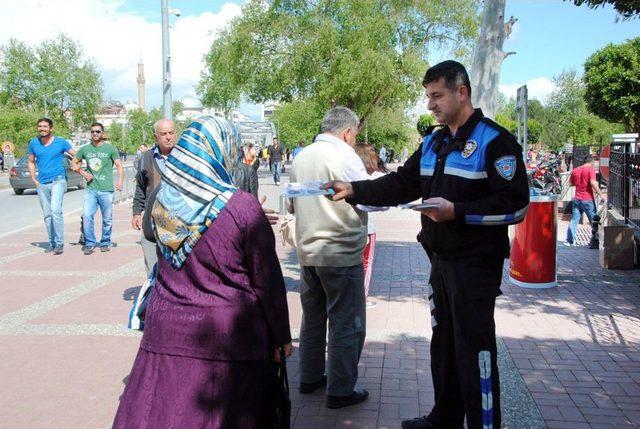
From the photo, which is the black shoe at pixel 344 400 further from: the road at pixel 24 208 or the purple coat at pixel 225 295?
the road at pixel 24 208

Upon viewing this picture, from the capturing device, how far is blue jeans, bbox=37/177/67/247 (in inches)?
364

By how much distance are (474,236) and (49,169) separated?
7925 mm

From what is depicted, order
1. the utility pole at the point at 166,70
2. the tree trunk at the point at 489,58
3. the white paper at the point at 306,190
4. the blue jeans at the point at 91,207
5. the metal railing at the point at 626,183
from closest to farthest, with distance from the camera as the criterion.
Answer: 1. the white paper at the point at 306,190
2. the tree trunk at the point at 489,58
3. the metal railing at the point at 626,183
4. the blue jeans at the point at 91,207
5. the utility pole at the point at 166,70

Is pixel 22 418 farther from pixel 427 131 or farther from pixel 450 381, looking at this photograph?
pixel 427 131

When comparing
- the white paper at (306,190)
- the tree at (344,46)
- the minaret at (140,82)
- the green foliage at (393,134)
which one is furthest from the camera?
the minaret at (140,82)

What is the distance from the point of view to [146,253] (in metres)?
5.32

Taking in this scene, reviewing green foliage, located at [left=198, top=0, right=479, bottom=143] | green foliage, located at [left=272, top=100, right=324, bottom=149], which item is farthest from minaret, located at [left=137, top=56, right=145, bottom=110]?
green foliage, located at [left=198, top=0, right=479, bottom=143]

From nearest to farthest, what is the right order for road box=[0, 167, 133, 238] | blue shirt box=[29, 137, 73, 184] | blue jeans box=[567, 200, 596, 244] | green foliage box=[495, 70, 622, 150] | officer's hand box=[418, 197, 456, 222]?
officer's hand box=[418, 197, 456, 222]
blue shirt box=[29, 137, 73, 184]
blue jeans box=[567, 200, 596, 244]
road box=[0, 167, 133, 238]
green foliage box=[495, 70, 622, 150]

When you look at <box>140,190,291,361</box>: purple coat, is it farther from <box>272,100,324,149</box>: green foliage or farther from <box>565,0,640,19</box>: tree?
<box>272,100,324,149</box>: green foliage

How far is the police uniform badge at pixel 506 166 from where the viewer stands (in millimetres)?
2811

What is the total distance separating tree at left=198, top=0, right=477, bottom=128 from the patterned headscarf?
70.8 feet

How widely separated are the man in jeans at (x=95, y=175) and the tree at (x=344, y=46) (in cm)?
1536

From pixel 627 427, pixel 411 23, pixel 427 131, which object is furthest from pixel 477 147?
pixel 411 23

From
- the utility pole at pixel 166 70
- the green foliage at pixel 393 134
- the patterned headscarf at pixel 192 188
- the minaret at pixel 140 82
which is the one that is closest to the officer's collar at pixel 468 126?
the patterned headscarf at pixel 192 188
